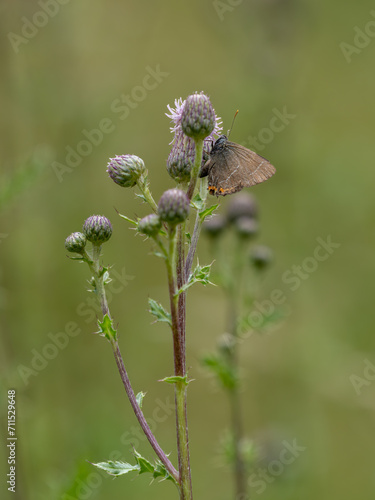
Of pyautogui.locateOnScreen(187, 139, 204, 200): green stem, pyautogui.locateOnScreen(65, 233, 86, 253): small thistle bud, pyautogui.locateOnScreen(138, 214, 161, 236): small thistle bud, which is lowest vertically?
pyautogui.locateOnScreen(138, 214, 161, 236): small thistle bud

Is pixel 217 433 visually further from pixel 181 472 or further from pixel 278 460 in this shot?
pixel 181 472

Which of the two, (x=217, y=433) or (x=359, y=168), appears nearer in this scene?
(x=359, y=168)

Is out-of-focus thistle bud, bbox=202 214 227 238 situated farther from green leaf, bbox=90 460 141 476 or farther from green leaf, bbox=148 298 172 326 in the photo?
green leaf, bbox=90 460 141 476

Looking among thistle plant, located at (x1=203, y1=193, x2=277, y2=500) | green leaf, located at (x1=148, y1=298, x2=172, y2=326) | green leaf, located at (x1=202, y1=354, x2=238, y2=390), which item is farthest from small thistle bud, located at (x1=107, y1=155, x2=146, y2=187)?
green leaf, located at (x1=202, y1=354, x2=238, y2=390)

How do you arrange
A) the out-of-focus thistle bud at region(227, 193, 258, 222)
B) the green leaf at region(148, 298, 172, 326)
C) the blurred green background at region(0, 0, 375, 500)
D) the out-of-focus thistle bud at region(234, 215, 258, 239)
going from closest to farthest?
the green leaf at region(148, 298, 172, 326), the out-of-focus thistle bud at region(234, 215, 258, 239), the out-of-focus thistle bud at region(227, 193, 258, 222), the blurred green background at region(0, 0, 375, 500)

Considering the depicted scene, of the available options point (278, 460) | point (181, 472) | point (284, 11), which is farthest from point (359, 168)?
point (181, 472)
